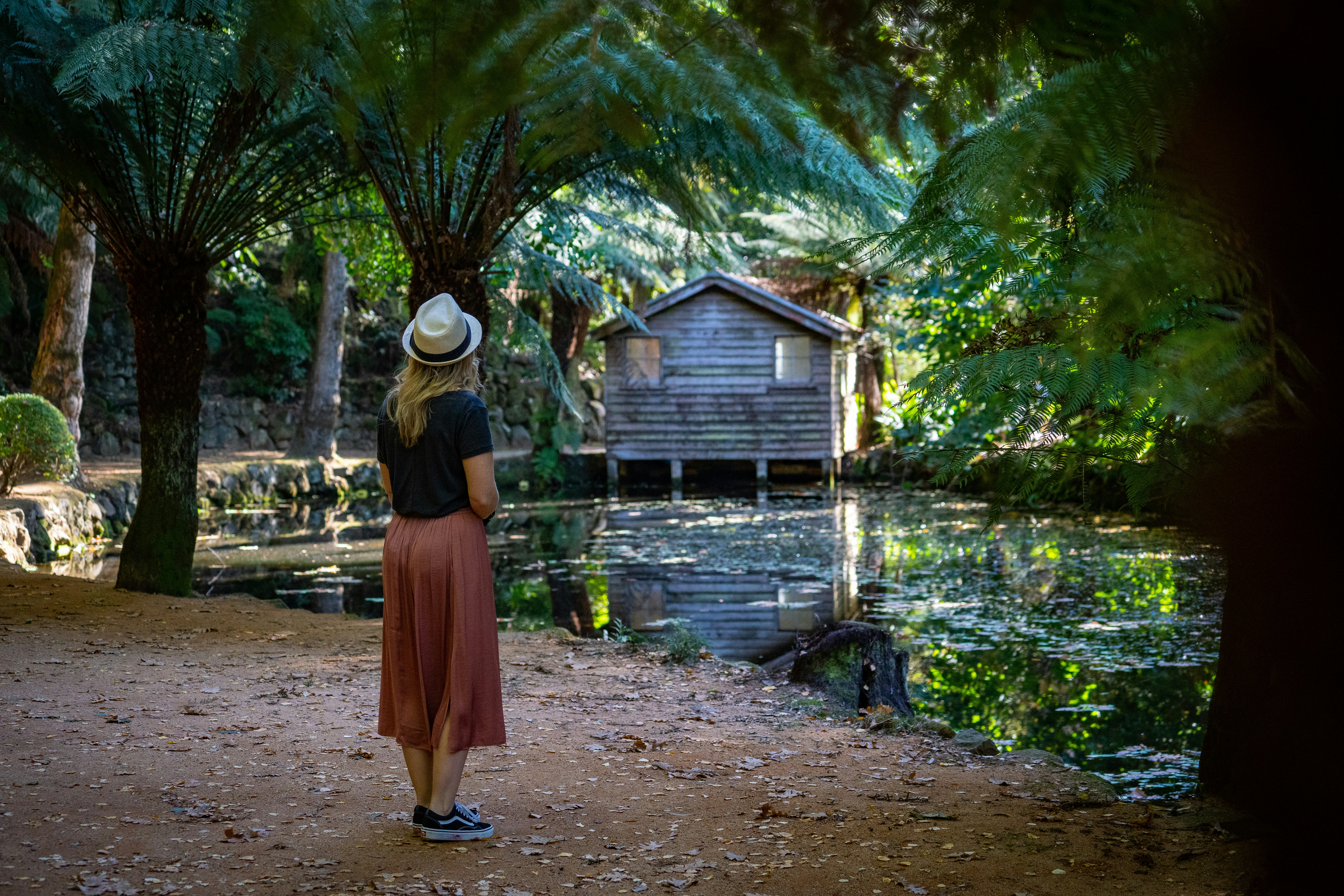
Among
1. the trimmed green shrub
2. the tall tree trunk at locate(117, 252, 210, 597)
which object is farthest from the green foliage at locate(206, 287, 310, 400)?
the tall tree trunk at locate(117, 252, 210, 597)

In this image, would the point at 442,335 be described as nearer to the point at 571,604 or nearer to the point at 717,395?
the point at 571,604

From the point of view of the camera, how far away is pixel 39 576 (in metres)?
8.97

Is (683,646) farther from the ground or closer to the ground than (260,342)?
closer to the ground

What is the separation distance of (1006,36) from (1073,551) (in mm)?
11581

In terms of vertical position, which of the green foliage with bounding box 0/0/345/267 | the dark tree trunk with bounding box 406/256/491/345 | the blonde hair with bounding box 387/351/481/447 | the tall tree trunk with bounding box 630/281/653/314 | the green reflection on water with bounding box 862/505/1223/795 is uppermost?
the tall tree trunk with bounding box 630/281/653/314

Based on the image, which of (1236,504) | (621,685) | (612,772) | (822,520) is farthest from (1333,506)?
(822,520)

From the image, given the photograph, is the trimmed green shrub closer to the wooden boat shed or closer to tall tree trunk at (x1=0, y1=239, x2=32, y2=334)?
tall tree trunk at (x1=0, y1=239, x2=32, y2=334)

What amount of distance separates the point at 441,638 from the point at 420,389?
79 centimetres

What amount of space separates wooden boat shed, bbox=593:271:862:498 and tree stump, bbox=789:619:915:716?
17.2m

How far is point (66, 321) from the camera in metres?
14.4

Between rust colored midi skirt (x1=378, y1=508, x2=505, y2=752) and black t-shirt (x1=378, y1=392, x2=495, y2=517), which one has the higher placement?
black t-shirt (x1=378, y1=392, x2=495, y2=517)

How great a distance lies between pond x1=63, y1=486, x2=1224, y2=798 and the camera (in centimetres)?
654

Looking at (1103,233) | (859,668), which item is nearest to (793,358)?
(859,668)

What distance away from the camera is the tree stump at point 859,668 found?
6.22 metres
